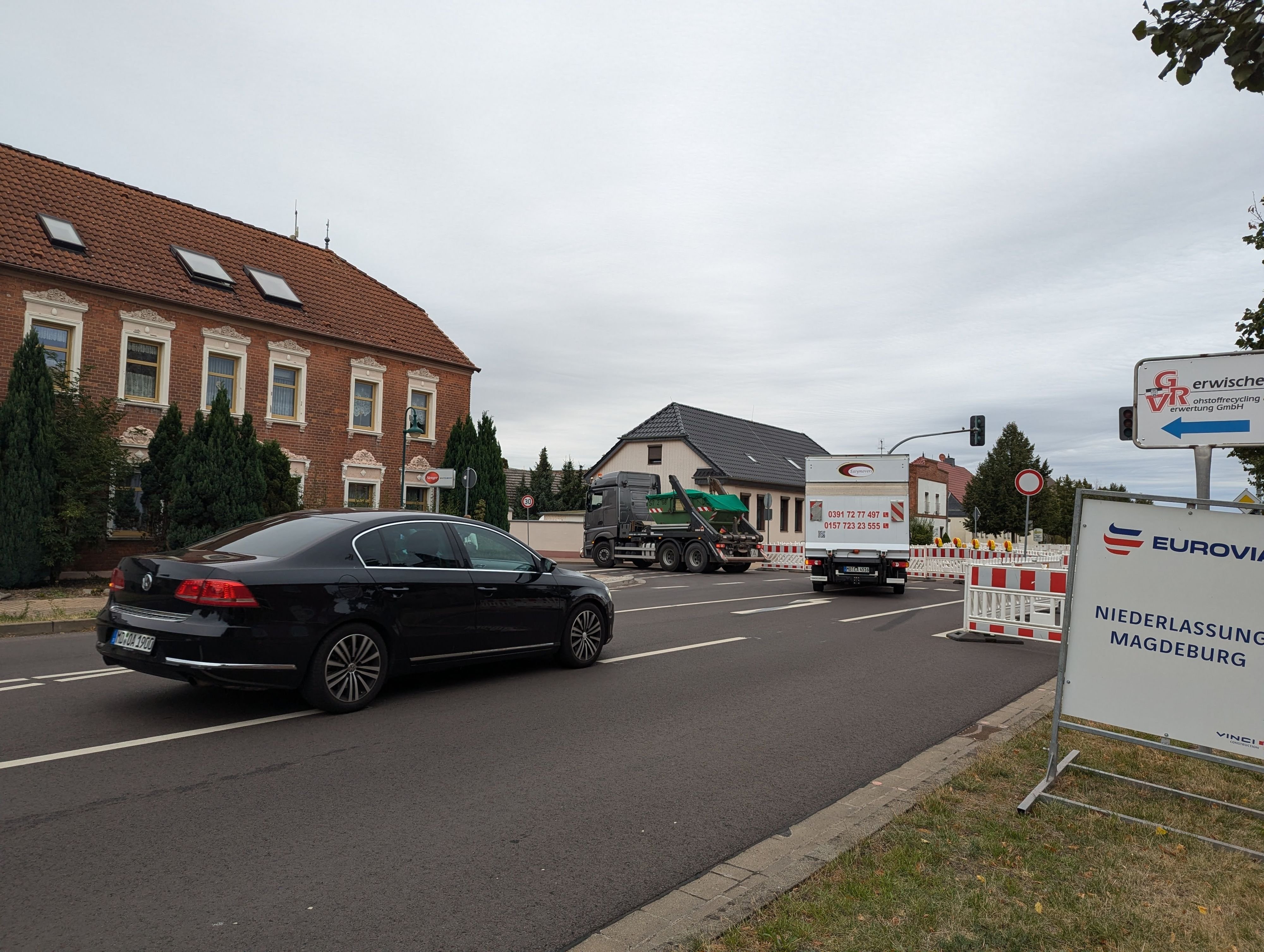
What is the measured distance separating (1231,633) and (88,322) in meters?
23.5

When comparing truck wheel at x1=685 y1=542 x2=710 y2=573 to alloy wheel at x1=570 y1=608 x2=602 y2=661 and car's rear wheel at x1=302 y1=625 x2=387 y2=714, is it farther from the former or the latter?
car's rear wheel at x1=302 y1=625 x2=387 y2=714

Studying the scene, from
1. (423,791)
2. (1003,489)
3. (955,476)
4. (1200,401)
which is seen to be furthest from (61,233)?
(955,476)

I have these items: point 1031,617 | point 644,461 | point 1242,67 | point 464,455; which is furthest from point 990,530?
point 1242,67

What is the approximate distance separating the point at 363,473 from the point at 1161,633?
25.1 metres

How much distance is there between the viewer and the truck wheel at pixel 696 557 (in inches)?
1088

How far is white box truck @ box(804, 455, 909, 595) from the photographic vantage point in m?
19.1

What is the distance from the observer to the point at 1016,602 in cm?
1202

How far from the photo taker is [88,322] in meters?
21.0

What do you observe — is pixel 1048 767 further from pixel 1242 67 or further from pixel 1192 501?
pixel 1242 67

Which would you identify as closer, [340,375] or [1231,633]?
[1231,633]

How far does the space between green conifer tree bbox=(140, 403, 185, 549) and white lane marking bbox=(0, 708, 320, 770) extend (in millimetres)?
15833

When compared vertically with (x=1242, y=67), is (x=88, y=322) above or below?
above

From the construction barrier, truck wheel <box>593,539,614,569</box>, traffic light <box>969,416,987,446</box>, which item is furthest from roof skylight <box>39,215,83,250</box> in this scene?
traffic light <box>969,416,987,446</box>

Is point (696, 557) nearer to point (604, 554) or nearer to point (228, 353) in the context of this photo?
point (604, 554)
